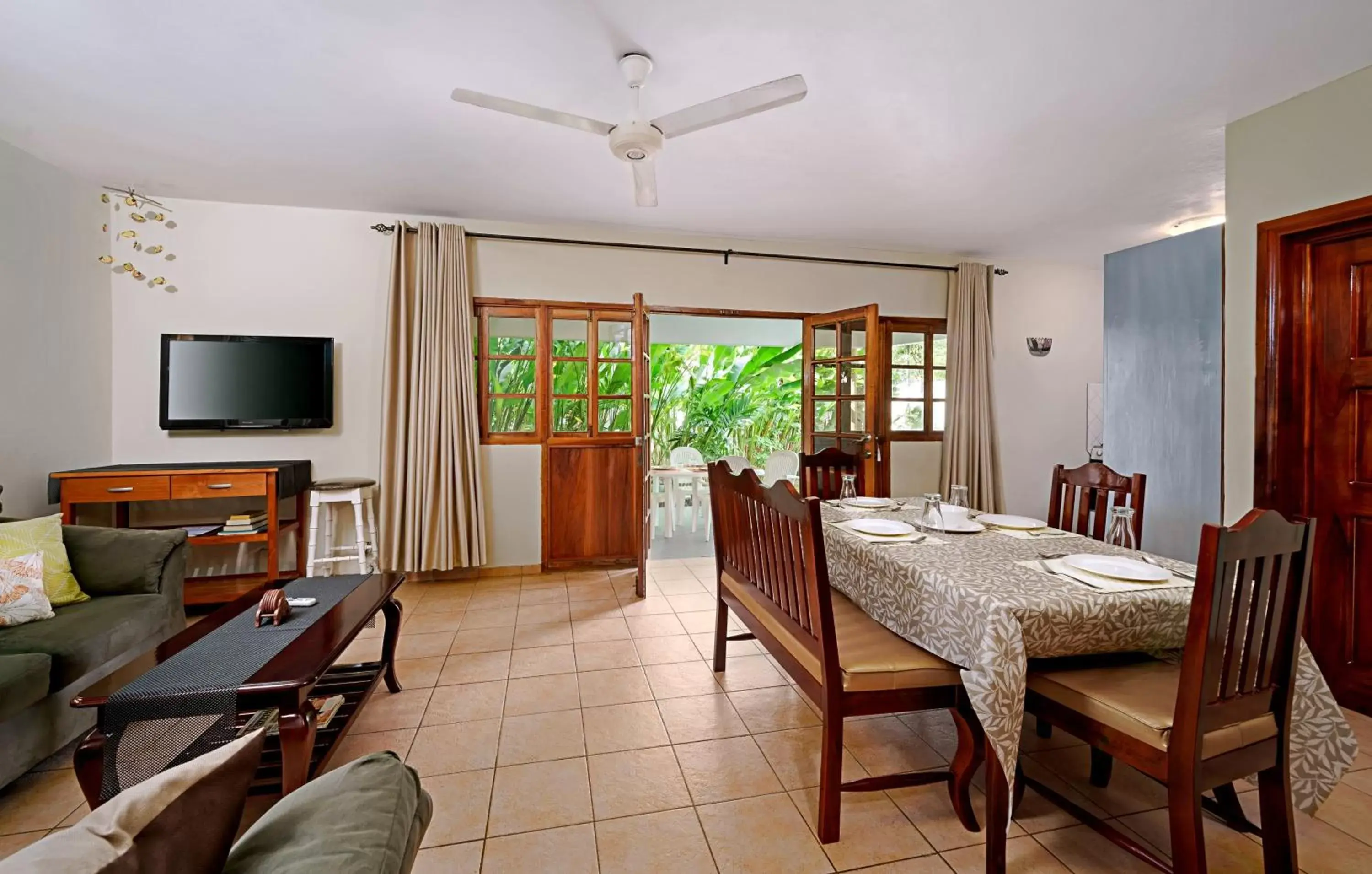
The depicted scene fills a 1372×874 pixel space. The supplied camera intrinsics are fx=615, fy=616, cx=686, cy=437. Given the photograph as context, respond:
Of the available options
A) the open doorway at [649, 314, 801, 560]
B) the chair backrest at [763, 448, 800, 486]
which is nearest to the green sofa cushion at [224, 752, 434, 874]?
the chair backrest at [763, 448, 800, 486]

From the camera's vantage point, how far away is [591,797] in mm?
1860

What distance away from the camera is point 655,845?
5.43 feet

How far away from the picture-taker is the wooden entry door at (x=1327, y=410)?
2400 mm

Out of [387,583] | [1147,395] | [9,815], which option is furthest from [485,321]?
[1147,395]

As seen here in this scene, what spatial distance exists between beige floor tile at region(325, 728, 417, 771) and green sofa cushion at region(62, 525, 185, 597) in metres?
1.08

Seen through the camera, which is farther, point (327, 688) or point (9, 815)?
point (327, 688)

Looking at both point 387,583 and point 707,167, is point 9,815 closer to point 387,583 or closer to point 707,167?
point 387,583

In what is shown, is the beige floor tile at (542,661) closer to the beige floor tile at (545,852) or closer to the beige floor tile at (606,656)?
the beige floor tile at (606,656)

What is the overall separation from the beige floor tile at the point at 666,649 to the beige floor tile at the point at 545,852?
1.14m

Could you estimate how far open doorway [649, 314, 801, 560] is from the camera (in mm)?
6645

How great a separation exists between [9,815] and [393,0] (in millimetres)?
2669

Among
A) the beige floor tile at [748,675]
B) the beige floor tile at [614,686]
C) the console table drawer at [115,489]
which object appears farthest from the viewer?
the console table drawer at [115,489]

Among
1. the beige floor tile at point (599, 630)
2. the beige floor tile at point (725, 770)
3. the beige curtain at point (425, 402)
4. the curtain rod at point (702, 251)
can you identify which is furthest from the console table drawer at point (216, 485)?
the beige floor tile at point (725, 770)

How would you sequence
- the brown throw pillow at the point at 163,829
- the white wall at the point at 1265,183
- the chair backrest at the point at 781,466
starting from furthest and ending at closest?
A: the chair backrest at the point at 781,466
the white wall at the point at 1265,183
the brown throw pillow at the point at 163,829
